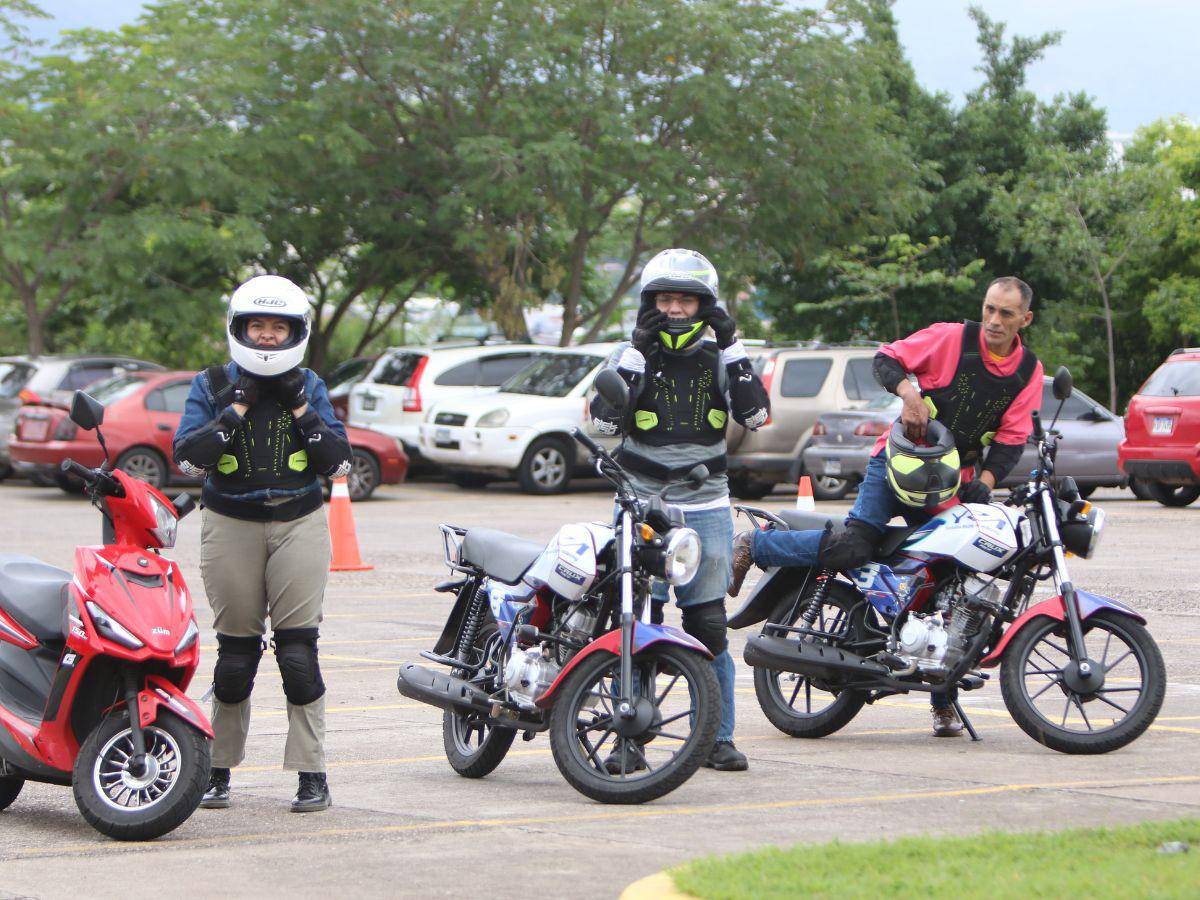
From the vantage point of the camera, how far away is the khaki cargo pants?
6.67 metres

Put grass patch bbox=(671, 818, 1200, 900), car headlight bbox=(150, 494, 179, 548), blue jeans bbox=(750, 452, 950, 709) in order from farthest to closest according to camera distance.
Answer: blue jeans bbox=(750, 452, 950, 709) → car headlight bbox=(150, 494, 179, 548) → grass patch bbox=(671, 818, 1200, 900)

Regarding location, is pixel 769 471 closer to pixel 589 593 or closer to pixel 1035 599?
pixel 1035 599

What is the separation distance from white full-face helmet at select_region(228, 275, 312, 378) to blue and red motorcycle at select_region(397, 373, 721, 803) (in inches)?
40.4

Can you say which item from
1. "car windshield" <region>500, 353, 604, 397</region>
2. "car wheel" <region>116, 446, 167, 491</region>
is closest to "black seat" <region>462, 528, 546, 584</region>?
"car wheel" <region>116, 446, 167, 491</region>

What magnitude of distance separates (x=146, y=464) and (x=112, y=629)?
55.1 feet

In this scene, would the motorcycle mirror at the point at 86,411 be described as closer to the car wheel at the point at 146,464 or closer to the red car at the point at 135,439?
the red car at the point at 135,439

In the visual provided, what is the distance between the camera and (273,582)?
6.70m

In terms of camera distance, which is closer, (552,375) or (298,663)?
(298,663)

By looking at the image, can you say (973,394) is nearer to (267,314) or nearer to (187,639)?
(267,314)

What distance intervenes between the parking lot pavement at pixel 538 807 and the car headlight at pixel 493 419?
13.6 m

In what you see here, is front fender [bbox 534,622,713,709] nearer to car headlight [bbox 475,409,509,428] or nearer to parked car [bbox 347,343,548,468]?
car headlight [bbox 475,409,509,428]

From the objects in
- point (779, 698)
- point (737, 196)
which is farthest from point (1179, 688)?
point (737, 196)

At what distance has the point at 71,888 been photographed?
216 inches

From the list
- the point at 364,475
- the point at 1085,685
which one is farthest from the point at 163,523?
the point at 364,475
